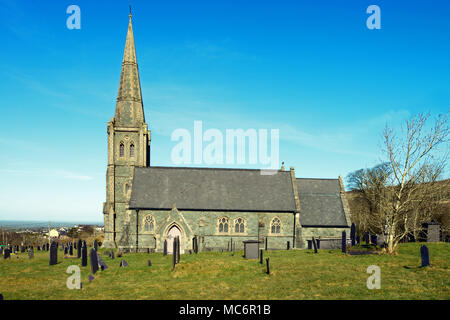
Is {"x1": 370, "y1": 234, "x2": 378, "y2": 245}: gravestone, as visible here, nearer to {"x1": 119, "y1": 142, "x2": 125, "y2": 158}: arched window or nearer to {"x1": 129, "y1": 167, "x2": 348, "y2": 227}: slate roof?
{"x1": 129, "y1": 167, "x2": 348, "y2": 227}: slate roof

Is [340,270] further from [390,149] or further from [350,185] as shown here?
[350,185]

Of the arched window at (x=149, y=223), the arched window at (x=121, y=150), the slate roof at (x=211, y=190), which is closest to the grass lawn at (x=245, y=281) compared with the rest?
the arched window at (x=149, y=223)

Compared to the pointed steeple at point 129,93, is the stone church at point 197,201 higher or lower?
lower

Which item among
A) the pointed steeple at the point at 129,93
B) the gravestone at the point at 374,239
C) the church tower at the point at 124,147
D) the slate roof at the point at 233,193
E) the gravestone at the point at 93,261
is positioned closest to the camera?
the gravestone at the point at 93,261

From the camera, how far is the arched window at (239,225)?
3588cm

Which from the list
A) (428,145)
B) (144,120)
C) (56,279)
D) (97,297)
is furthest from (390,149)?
(144,120)

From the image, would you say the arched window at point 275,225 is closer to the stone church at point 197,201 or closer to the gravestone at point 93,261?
the stone church at point 197,201

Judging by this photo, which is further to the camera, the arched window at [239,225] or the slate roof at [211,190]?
the slate roof at [211,190]

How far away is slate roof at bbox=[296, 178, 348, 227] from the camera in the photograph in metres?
37.4

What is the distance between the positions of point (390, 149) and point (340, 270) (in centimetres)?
1027

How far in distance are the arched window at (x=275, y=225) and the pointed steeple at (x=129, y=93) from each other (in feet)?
66.6

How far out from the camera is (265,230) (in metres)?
36.0

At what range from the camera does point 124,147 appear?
40531 millimetres

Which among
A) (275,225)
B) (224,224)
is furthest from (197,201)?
(275,225)
